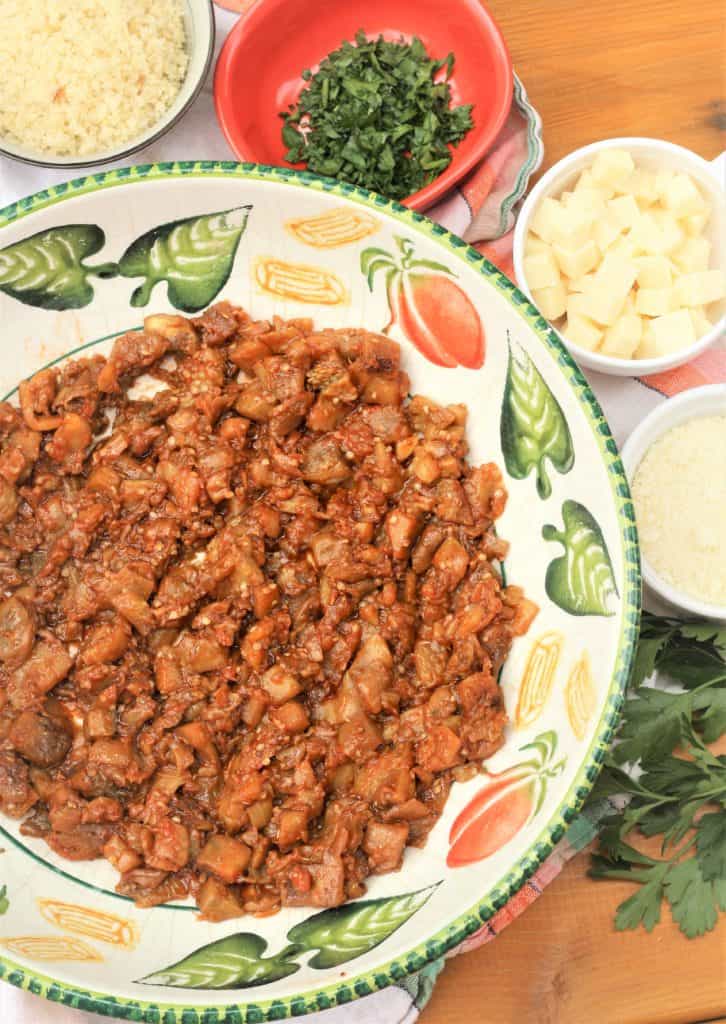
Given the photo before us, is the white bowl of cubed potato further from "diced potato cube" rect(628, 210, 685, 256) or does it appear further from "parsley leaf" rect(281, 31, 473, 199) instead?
"parsley leaf" rect(281, 31, 473, 199)

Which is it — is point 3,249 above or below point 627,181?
above

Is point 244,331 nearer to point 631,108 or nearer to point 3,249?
point 3,249

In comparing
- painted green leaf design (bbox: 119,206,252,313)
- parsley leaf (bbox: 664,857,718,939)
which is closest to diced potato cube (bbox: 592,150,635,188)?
painted green leaf design (bbox: 119,206,252,313)

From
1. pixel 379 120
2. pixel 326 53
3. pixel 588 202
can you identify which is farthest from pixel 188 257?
pixel 588 202

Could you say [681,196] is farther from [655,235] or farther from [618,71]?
[618,71]

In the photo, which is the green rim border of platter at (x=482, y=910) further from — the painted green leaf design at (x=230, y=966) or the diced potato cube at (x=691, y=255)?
the diced potato cube at (x=691, y=255)

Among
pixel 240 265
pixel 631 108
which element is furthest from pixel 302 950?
pixel 631 108
